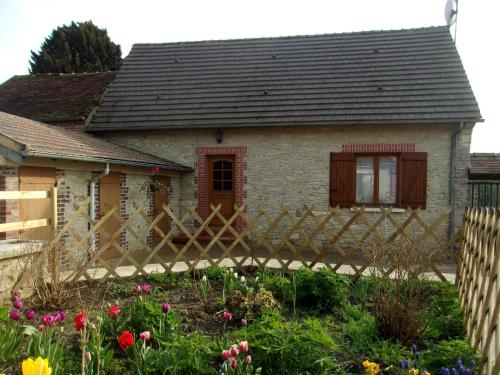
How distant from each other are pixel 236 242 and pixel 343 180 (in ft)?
16.2

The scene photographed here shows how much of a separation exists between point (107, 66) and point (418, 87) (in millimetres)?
20642

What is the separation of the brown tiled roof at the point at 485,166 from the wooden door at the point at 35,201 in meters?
10.2

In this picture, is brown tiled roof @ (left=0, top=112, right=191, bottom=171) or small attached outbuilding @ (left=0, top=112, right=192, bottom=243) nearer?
small attached outbuilding @ (left=0, top=112, right=192, bottom=243)

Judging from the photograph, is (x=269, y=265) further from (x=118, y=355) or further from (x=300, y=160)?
(x=300, y=160)

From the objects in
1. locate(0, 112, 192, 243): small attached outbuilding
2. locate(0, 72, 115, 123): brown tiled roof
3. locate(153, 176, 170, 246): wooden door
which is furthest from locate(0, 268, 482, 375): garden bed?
locate(0, 72, 115, 123): brown tiled roof

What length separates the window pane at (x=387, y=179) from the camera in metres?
10.7

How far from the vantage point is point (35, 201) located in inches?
293

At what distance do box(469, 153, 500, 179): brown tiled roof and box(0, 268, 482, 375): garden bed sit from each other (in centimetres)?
738

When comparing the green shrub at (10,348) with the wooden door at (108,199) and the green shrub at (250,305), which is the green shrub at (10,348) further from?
the wooden door at (108,199)

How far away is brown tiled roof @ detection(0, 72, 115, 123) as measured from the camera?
1254 cm

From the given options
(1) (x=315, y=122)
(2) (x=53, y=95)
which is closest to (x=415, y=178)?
(1) (x=315, y=122)

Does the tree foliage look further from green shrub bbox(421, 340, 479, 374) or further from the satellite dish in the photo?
green shrub bbox(421, 340, 479, 374)

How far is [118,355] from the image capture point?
329 cm

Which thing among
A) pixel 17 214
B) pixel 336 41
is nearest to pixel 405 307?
pixel 17 214
